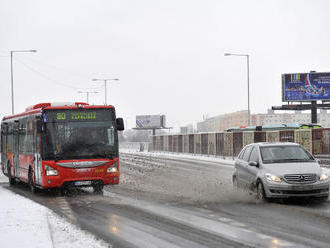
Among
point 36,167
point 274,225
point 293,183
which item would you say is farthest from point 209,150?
point 274,225

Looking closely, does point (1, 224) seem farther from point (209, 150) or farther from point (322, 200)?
point (209, 150)

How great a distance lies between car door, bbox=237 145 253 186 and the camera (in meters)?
14.7

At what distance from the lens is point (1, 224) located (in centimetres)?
1009

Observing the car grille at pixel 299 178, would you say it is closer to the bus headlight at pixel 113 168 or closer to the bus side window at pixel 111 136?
the bus headlight at pixel 113 168

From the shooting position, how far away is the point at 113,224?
1026 centimetres

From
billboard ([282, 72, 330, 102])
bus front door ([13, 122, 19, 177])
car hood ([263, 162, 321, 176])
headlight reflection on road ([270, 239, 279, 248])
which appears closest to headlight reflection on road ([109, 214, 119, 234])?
headlight reflection on road ([270, 239, 279, 248])

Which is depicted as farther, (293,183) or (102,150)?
(102,150)

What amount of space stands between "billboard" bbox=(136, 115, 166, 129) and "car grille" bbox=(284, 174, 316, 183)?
350 feet

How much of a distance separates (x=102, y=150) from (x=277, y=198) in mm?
5385

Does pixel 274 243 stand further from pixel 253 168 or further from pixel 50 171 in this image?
pixel 50 171

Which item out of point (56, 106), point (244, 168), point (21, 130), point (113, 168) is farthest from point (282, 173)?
point (21, 130)

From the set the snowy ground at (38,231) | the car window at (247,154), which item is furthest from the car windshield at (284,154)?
the snowy ground at (38,231)

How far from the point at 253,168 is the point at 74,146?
526cm

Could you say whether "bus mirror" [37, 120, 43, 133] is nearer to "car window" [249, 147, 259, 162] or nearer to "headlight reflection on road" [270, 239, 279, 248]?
"car window" [249, 147, 259, 162]
